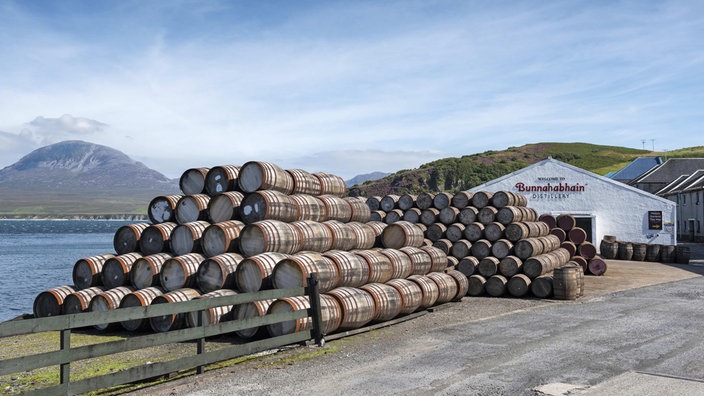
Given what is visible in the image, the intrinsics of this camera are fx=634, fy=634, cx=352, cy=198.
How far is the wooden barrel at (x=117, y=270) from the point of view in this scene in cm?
1416

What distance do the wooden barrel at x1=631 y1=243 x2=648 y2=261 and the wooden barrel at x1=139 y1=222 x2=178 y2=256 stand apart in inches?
1054

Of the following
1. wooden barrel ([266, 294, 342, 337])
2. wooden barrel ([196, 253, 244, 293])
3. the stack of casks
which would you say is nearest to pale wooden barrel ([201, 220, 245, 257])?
the stack of casks

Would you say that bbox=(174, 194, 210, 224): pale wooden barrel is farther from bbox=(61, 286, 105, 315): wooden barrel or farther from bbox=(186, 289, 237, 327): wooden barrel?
bbox=(186, 289, 237, 327): wooden barrel

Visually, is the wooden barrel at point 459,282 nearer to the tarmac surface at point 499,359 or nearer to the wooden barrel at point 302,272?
the tarmac surface at point 499,359

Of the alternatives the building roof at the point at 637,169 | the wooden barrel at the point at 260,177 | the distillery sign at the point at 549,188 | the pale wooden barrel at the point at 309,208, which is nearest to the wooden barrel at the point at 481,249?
the pale wooden barrel at the point at 309,208

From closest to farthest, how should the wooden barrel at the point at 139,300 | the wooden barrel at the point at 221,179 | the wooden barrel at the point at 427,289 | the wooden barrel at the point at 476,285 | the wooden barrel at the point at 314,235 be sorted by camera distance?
the wooden barrel at the point at 139,300
the wooden barrel at the point at 314,235
the wooden barrel at the point at 427,289
the wooden barrel at the point at 221,179
the wooden barrel at the point at 476,285

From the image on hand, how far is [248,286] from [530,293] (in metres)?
10.3

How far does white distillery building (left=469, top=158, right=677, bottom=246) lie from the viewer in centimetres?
3569

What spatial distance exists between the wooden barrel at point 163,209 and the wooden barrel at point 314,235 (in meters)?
3.30

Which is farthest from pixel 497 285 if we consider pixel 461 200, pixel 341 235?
pixel 341 235

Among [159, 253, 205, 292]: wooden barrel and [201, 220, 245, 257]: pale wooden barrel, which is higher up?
[201, 220, 245, 257]: pale wooden barrel

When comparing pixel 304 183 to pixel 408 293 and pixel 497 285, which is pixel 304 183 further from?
pixel 497 285

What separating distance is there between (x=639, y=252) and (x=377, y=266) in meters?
24.0

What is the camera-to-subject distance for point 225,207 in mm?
14672
